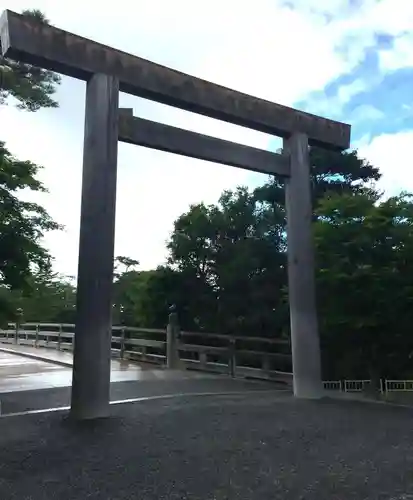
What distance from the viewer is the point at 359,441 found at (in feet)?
13.9

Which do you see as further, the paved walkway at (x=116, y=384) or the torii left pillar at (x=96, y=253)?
the paved walkway at (x=116, y=384)

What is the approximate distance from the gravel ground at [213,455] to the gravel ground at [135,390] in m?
1.07

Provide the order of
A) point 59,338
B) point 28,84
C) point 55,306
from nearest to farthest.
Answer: point 28,84
point 59,338
point 55,306

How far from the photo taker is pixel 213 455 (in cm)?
382

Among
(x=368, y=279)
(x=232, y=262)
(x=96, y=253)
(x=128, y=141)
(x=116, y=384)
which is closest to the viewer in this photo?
(x=96, y=253)

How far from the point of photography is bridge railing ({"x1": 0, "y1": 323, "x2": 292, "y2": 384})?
9.49m

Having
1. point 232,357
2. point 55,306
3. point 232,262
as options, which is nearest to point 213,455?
point 232,357

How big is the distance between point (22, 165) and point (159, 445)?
534 centimetres

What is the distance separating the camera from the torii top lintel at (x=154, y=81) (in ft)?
17.8

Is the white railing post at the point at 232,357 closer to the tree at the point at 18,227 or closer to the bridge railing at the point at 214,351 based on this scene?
the bridge railing at the point at 214,351

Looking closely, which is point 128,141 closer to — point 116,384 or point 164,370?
point 116,384

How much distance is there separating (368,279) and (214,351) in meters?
4.73

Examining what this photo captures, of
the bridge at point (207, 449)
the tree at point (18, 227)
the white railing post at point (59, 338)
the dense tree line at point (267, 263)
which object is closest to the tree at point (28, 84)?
the dense tree line at point (267, 263)

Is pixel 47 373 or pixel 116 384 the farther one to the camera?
pixel 47 373
